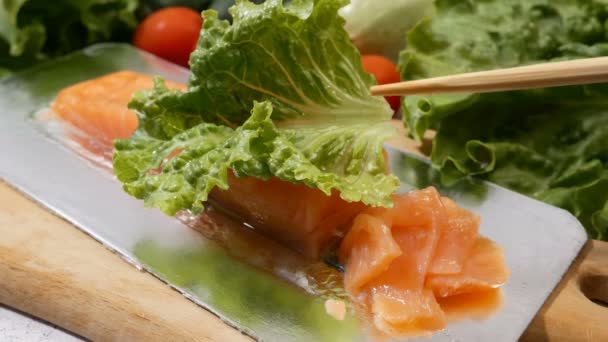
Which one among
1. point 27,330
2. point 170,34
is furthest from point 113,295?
point 170,34

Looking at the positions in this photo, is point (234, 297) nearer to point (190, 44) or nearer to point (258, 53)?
point (258, 53)

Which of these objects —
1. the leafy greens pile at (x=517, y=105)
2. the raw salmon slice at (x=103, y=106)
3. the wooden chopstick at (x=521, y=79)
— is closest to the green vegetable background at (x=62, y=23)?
the raw salmon slice at (x=103, y=106)

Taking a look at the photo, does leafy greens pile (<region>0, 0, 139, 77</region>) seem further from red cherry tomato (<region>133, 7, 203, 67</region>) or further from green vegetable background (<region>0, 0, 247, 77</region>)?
red cherry tomato (<region>133, 7, 203, 67</region>)

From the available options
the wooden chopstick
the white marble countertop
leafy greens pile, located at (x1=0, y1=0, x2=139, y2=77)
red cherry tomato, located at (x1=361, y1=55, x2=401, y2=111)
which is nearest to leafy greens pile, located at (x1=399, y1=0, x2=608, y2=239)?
red cherry tomato, located at (x1=361, y1=55, x2=401, y2=111)

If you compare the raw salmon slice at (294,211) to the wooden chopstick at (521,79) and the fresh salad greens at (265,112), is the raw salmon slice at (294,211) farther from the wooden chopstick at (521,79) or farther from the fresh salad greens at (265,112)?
the wooden chopstick at (521,79)

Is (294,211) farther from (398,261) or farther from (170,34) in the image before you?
(170,34)

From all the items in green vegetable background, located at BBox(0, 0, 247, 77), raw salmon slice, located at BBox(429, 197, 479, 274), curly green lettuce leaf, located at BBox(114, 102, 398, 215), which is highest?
curly green lettuce leaf, located at BBox(114, 102, 398, 215)
